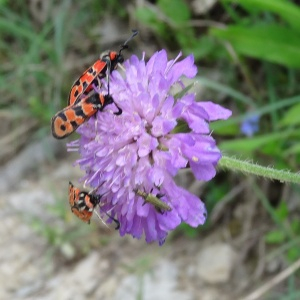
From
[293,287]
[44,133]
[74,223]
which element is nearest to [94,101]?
[293,287]

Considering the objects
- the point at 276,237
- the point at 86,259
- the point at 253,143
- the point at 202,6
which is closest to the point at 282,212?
the point at 276,237

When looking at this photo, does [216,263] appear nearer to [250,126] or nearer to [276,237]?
[276,237]

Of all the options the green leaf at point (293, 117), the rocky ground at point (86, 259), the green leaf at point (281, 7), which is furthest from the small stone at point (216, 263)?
the green leaf at point (281, 7)

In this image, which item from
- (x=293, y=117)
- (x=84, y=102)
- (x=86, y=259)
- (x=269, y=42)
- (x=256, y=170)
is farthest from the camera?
(x=86, y=259)

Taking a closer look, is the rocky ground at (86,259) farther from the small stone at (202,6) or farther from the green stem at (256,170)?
the green stem at (256,170)

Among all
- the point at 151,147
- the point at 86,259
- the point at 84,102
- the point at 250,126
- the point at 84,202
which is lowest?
the point at 86,259

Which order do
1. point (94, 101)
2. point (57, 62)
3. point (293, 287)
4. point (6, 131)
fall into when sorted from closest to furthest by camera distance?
point (94, 101) → point (293, 287) → point (57, 62) → point (6, 131)

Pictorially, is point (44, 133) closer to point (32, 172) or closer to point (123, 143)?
point (32, 172)
